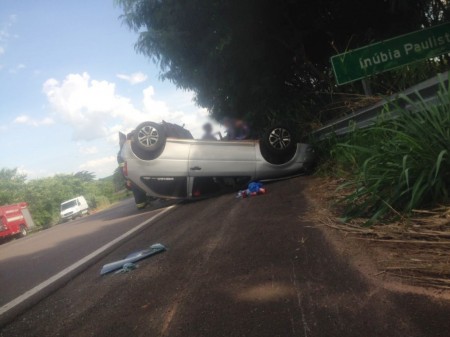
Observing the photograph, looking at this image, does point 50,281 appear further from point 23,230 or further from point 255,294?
point 23,230

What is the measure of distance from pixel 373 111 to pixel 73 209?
90.5ft

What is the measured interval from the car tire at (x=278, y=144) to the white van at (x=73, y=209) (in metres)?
24.5

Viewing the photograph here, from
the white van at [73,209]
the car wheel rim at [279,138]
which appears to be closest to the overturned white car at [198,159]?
the car wheel rim at [279,138]

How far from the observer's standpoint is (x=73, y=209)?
2842 centimetres

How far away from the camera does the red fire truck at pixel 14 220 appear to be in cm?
1999

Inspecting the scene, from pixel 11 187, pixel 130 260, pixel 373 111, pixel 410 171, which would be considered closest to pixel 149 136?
pixel 130 260

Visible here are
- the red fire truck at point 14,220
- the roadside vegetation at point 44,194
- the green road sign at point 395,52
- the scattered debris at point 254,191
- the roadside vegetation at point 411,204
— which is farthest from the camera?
the roadside vegetation at point 44,194

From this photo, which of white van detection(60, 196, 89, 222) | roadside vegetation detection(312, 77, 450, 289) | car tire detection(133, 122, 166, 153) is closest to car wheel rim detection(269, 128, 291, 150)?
car tire detection(133, 122, 166, 153)

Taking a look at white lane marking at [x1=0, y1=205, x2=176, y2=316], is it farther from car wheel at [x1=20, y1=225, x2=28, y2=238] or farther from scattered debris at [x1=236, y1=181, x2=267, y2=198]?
car wheel at [x1=20, y1=225, x2=28, y2=238]

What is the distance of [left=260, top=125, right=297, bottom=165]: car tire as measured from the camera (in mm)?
7379

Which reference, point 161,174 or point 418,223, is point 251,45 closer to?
point 161,174

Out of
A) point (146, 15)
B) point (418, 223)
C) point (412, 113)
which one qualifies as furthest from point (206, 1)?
point (418, 223)

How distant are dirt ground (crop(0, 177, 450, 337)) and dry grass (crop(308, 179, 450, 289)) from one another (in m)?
0.09

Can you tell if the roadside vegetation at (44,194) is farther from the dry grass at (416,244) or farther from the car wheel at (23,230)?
the dry grass at (416,244)
